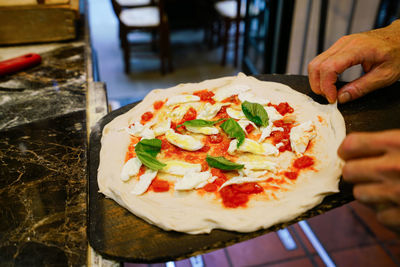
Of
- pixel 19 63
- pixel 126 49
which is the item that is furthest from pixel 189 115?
pixel 126 49

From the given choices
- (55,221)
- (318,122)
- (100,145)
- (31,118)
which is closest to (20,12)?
(31,118)

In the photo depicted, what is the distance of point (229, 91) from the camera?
2.08 metres

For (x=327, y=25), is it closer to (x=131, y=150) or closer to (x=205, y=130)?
(x=205, y=130)

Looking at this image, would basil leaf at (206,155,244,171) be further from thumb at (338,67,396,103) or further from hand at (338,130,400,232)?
thumb at (338,67,396,103)

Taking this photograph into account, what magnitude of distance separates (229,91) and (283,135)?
0.52 meters

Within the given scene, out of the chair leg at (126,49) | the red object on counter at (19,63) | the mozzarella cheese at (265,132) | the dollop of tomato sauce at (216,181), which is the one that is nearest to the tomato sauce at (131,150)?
the dollop of tomato sauce at (216,181)

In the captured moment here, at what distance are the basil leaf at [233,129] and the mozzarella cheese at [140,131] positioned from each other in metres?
0.38

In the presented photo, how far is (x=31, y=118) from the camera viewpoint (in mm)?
2025

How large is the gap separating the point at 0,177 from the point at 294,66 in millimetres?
3625

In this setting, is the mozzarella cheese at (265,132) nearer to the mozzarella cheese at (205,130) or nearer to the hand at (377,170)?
the mozzarella cheese at (205,130)

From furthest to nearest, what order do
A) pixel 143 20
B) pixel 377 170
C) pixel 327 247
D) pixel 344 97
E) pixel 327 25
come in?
pixel 143 20, pixel 327 25, pixel 327 247, pixel 344 97, pixel 377 170

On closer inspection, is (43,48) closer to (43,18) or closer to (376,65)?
(43,18)

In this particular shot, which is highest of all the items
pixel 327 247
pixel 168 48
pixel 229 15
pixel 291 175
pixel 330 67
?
pixel 330 67

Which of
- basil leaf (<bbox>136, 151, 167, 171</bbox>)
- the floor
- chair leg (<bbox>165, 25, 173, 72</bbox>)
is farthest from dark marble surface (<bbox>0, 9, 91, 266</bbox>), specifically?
chair leg (<bbox>165, 25, 173, 72</bbox>)
